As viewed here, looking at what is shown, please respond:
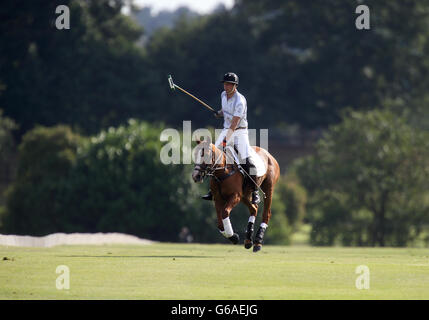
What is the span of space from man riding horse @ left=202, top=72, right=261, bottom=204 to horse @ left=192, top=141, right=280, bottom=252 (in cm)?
31

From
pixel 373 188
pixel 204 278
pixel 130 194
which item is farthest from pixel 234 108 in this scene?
pixel 373 188

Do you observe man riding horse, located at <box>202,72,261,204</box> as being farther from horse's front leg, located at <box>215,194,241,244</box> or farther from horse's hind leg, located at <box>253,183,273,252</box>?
horse's hind leg, located at <box>253,183,273,252</box>

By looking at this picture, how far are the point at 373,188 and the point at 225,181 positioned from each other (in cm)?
3844

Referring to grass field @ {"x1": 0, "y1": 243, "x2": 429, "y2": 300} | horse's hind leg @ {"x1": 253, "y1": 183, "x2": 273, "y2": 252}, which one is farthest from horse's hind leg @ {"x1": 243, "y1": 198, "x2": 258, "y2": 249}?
grass field @ {"x1": 0, "y1": 243, "x2": 429, "y2": 300}

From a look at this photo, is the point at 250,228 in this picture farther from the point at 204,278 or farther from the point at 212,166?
the point at 204,278

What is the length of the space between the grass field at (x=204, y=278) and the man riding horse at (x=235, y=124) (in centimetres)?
257

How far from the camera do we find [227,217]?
70.9 feet

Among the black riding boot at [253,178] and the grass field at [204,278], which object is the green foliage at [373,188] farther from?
the grass field at [204,278]

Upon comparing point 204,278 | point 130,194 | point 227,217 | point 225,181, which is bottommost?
point 204,278

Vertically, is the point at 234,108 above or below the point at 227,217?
above

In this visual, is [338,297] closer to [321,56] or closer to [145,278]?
[145,278]

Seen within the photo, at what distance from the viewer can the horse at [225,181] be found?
20.9 m

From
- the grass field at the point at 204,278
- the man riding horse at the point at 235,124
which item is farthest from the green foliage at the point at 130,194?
the grass field at the point at 204,278
